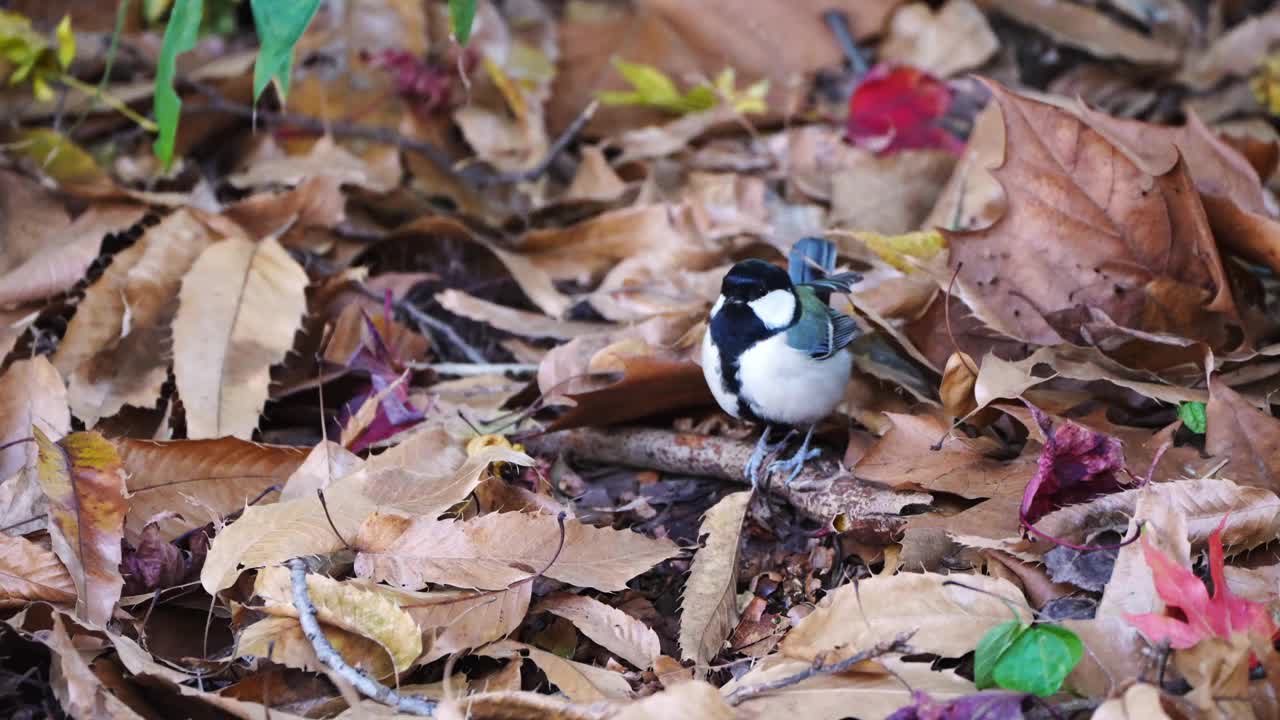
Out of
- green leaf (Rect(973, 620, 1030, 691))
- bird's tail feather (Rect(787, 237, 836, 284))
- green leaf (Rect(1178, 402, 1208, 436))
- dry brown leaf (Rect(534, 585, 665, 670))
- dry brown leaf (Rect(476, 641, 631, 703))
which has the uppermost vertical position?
green leaf (Rect(973, 620, 1030, 691))

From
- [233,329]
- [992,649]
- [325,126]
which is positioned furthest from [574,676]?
[325,126]

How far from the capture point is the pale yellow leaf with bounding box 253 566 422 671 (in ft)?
6.31

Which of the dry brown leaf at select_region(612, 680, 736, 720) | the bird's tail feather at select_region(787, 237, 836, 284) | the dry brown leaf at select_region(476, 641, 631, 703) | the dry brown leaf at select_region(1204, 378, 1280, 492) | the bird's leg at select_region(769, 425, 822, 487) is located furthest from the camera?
the bird's tail feather at select_region(787, 237, 836, 284)

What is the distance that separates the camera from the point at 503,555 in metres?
2.14

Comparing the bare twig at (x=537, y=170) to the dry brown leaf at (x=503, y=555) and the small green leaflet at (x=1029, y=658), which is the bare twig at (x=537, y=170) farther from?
the small green leaflet at (x=1029, y=658)

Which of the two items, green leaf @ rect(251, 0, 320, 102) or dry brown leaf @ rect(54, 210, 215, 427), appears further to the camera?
dry brown leaf @ rect(54, 210, 215, 427)

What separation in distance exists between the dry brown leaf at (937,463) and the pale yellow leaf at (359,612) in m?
1.02

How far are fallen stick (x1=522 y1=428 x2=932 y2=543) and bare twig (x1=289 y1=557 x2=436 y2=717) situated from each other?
91cm

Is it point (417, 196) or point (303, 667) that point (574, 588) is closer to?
point (303, 667)

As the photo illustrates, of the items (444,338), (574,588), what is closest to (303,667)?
(574,588)

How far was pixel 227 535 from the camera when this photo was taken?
208 centimetres

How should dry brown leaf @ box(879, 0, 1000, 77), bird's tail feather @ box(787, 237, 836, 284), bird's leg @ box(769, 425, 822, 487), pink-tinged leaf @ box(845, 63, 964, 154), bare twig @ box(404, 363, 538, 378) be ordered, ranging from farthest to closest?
dry brown leaf @ box(879, 0, 1000, 77) → pink-tinged leaf @ box(845, 63, 964, 154) → bird's tail feather @ box(787, 237, 836, 284) → bare twig @ box(404, 363, 538, 378) → bird's leg @ box(769, 425, 822, 487)

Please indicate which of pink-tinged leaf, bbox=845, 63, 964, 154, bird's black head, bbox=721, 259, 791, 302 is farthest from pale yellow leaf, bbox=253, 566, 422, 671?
pink-tinged leaf, bbox=845, 63, 964, 154

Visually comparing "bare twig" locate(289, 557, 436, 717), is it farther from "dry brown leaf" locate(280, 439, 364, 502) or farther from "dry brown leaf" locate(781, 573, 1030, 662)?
"dry brown leaf" locate(781, 573, 1030, 662)
